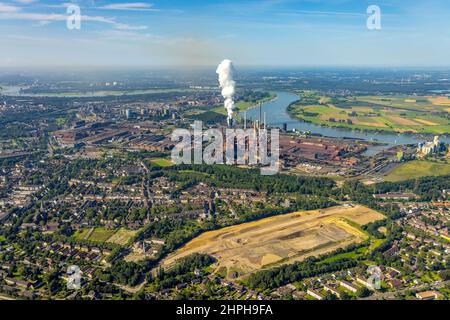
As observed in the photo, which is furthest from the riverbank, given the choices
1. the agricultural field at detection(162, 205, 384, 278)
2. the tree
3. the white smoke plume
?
the tree

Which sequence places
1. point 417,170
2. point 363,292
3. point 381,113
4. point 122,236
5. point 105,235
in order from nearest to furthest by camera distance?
point 363,292 → point 122,236 → point 105,235 → point 417,170 → point 381,113

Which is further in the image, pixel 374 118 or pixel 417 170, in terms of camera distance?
pixel 374 118

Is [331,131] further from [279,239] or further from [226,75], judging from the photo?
[279,239]

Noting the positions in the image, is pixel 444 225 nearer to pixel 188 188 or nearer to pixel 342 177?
pixel 342 177

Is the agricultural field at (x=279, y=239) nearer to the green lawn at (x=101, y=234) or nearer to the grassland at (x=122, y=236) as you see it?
the grassland at (x=122, y=236)

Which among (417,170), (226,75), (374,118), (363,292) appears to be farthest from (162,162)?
(374,118)

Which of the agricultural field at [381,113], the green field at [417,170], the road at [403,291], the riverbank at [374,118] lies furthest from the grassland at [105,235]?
the agricultural field at [381,113]
